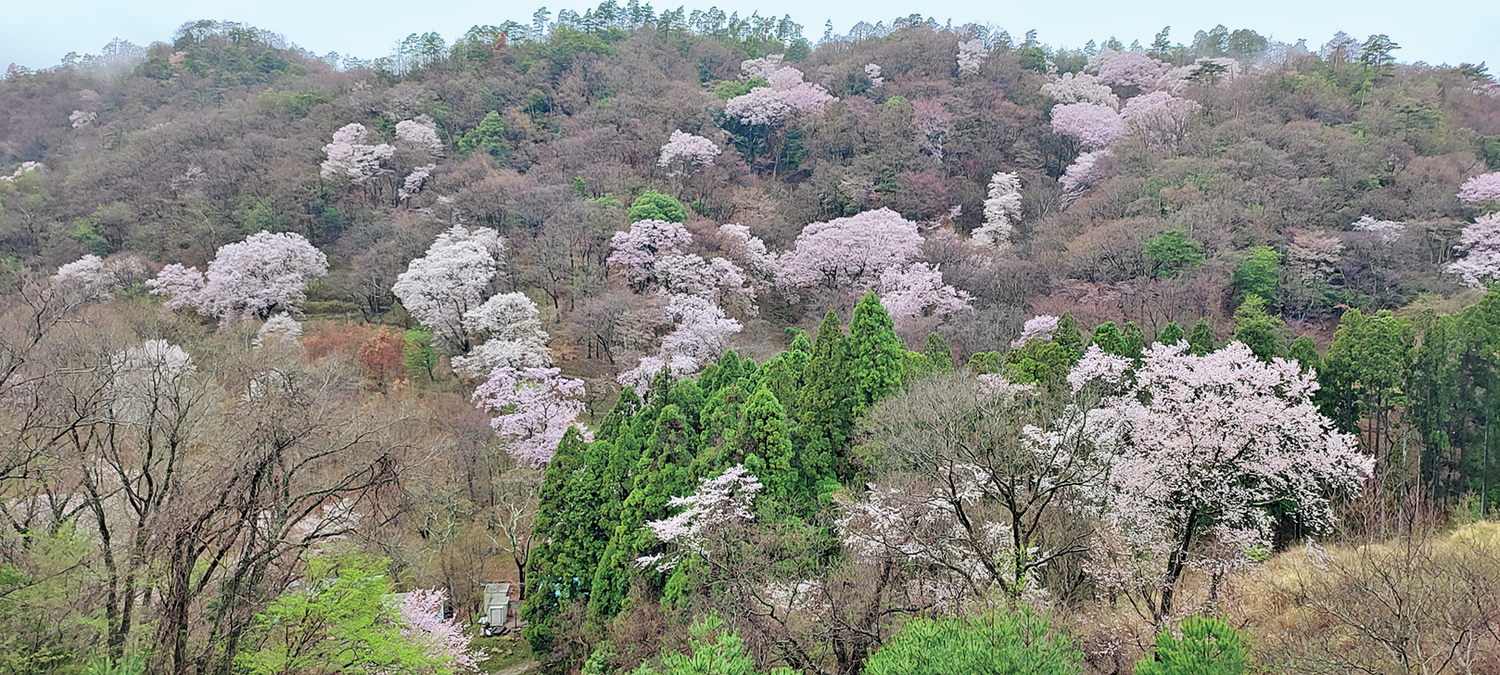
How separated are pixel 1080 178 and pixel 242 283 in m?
36.6

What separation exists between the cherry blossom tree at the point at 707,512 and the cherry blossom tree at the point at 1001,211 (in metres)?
24.1

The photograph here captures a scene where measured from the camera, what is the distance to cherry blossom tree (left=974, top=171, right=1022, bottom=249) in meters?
37.0

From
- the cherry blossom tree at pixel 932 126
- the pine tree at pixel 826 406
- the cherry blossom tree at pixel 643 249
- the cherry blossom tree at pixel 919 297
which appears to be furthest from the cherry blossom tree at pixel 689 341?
the cherry blossom tree at pixel 932 126

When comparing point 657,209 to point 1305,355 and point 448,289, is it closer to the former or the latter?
point 448,289

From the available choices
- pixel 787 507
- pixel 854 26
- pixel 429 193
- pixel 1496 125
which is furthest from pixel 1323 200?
pixel 854 26

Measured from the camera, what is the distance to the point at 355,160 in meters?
41.1

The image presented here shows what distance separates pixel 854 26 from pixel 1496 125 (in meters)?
54.7

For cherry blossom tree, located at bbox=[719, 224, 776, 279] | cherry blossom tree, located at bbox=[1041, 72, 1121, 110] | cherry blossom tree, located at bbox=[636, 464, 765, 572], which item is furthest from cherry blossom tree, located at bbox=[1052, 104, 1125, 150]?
cherry blossom tree, located at bbox=[636, 464, 765, 572]

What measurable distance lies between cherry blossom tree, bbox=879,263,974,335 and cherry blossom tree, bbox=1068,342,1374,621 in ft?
49.8

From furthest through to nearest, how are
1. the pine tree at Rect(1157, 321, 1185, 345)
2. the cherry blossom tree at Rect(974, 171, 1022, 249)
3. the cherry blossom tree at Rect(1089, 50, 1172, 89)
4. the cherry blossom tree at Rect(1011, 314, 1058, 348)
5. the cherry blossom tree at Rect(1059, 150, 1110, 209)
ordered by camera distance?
the cherry blossom tree at Rect(1089, 50, 1172, 89)
the cherry blossom tree at Rect(1059, 150, 1110, 209)
the cherry blossom tree at Rect(974, 171, 1022, 249)
the cherry blossom tree at Rect(1011, 314, 1058, 348)
the pine tree at Rect(1157, 321, 1185, 345)

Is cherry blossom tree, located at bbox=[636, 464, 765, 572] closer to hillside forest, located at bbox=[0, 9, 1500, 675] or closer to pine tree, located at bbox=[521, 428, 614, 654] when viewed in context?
hillside forest, located at bbox=[0, 9, 1500, 675]

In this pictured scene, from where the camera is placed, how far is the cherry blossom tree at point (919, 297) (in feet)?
92.6

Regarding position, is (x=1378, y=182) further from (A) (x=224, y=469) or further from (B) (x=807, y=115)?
(A) (x=224, y=469)

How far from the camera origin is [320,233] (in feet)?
129
